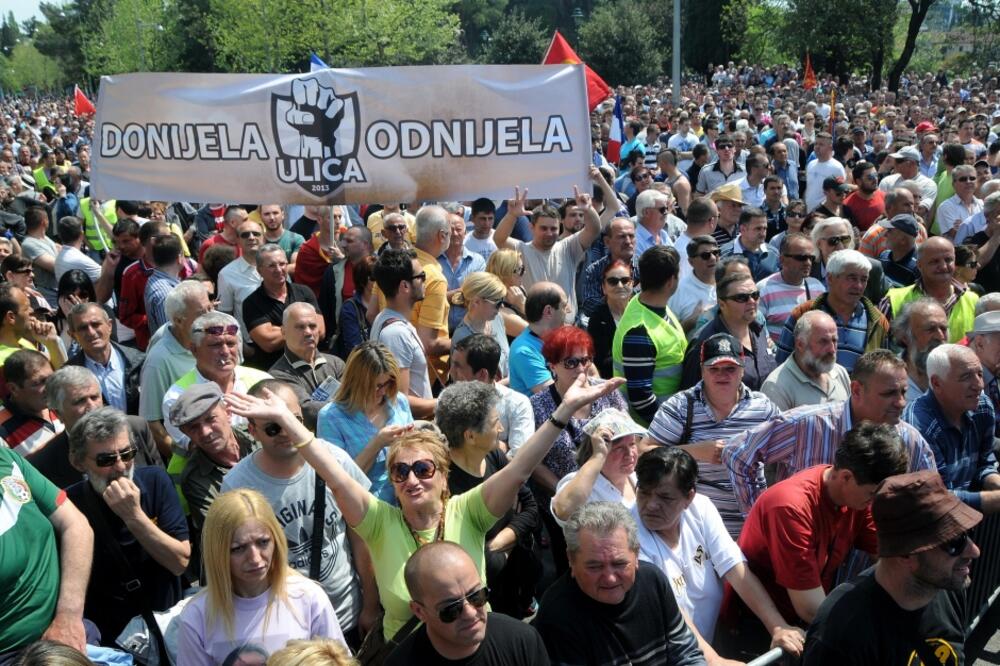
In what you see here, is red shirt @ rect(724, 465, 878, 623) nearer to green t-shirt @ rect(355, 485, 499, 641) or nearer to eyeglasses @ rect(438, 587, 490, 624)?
green t-shirt @ rect(355, 485, 499, 641)

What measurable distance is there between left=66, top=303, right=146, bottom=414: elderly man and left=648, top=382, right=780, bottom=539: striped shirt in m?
3.19

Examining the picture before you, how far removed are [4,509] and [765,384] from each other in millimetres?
3519

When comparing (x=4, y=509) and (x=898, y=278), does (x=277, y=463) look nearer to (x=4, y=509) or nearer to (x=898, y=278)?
(x=4, y=509)

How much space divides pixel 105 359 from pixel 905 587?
4556 millimetres

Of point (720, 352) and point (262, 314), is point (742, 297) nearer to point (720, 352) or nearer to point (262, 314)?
point (720, 352)

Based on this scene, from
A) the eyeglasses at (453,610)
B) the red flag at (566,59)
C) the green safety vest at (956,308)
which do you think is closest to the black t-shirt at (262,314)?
the eyeglasses at (453,610)

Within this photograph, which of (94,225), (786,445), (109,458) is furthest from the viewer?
(94,225)

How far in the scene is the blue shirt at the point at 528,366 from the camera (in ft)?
17.7

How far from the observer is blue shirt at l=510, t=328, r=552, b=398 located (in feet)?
17.7

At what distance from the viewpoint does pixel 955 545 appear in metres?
2.94

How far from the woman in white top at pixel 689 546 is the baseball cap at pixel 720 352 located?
2.50ft

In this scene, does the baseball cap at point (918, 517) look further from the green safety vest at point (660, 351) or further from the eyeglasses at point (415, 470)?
the green safety vest at point (660, 351)

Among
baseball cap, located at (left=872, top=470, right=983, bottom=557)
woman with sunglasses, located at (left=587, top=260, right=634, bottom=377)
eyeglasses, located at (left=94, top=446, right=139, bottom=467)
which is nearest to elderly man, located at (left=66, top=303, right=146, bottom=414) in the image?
eyeglasses, located at (left=94, top=446, right=139, bottom=467)

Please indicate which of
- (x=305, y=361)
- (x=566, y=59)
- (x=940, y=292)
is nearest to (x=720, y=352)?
(x=305, y=361)
